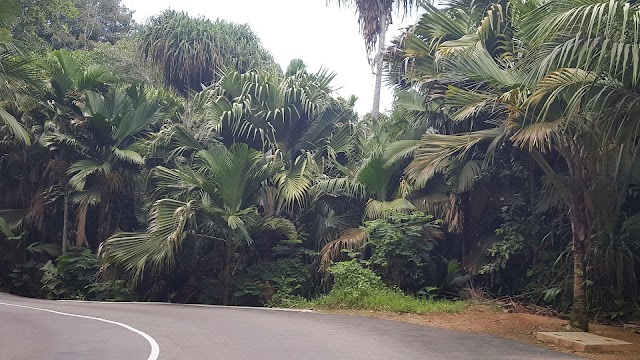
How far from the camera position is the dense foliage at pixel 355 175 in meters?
10.4

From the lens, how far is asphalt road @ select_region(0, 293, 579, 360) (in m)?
8.33

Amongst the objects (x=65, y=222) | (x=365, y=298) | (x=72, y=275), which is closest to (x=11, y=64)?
(x=65, y=222)

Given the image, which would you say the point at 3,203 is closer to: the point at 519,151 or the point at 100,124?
the point at 100,124

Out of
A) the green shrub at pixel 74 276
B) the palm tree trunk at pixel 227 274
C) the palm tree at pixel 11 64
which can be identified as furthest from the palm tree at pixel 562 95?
the green shrub at pixel 74 276

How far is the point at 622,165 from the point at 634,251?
68.1 inches

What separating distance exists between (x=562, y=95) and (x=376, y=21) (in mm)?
15954

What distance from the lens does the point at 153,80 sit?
3005 centimetres

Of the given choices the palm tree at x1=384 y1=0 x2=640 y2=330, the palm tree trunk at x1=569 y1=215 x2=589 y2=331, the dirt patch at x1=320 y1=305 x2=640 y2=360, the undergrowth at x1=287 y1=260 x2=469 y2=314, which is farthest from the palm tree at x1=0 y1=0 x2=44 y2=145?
the palm tree trunk at x1=569 y1=215 x2=589 y2=331

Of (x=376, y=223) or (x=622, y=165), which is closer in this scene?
(x=622, y=165)

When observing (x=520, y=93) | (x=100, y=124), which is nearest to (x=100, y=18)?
(x=100, y=124)

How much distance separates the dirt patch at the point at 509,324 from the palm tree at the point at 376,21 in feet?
42.9

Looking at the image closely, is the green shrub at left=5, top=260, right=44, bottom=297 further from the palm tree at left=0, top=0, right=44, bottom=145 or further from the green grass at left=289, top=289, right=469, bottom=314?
the green grass at left=289, top=289, right=469, bottom=314

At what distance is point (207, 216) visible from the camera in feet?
53.6

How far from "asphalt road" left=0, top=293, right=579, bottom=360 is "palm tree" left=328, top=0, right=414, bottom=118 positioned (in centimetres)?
1349
